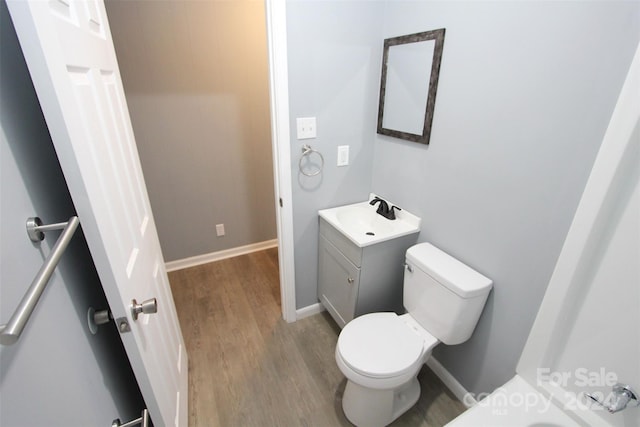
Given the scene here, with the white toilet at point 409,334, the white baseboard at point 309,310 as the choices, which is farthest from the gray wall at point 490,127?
the white baseboard at point 309,310

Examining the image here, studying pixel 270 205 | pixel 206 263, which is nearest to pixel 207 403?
pixel 206 263

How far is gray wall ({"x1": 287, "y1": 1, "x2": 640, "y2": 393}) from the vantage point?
93cm

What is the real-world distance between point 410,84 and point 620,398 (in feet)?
4.56

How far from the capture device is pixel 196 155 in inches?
90.9

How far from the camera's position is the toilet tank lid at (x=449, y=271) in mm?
1254

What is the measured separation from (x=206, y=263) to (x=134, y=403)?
64.7 inches

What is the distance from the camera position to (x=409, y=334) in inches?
55.1

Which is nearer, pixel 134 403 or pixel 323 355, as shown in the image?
pixel 134 403

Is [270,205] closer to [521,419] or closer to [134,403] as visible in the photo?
[134,403]

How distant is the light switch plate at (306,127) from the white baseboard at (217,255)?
4.94 feet

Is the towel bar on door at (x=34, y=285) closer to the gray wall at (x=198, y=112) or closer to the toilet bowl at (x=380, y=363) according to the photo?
the toilet bowl at (x=380, y=363)

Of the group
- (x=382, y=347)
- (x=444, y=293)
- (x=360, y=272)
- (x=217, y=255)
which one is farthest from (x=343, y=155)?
(x=217, y=255)

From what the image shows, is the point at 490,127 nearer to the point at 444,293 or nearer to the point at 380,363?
the point at 444,293

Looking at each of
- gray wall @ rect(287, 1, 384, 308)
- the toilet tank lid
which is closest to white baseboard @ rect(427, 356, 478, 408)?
the toilet tank lid
